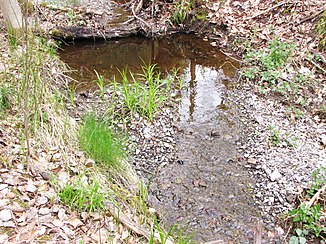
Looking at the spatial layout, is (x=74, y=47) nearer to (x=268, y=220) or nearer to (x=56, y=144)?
(x=56, y=144)

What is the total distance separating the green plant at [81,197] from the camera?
2.56 meters

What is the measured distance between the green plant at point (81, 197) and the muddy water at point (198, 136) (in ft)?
2.57

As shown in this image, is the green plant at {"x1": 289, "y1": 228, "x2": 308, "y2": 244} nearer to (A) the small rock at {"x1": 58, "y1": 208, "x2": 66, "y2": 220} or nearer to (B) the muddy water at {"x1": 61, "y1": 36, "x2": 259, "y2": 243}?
(B) the muddy water at {"x1": 61, "y1": 36, "x2": 259, "y2": 243}

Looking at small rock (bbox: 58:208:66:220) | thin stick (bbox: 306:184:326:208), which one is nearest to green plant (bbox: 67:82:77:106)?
small rock (bbox: 58:208:66:220)

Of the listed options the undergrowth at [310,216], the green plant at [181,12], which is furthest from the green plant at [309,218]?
the green plant at [181,12]

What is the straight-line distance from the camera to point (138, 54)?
20.1ft

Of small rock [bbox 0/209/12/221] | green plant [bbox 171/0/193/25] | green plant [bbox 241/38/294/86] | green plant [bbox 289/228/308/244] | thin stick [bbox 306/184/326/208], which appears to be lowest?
green plant [bbox 289/228/308/244]

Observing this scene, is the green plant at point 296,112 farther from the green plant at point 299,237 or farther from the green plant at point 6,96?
the green plant at point 6,96

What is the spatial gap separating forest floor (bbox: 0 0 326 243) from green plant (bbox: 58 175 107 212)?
63 millimetres

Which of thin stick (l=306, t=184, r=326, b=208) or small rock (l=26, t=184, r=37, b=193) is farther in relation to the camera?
thin stick (l=306, t=184, r=326, b=208)

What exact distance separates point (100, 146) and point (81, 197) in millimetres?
786

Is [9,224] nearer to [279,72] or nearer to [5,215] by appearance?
[5,215]

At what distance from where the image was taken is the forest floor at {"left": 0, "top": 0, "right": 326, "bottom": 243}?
2.43m

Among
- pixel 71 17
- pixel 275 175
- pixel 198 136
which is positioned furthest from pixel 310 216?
pixel 71 17
